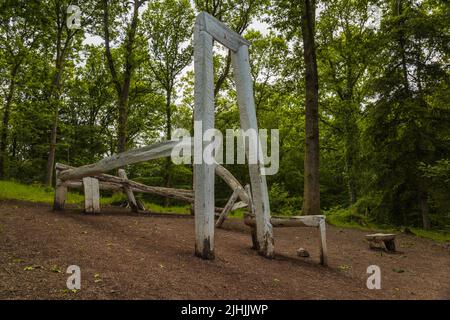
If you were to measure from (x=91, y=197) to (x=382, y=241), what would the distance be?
23.9ft

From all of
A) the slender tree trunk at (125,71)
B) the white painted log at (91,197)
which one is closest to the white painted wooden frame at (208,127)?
the white painted log at (91,197)

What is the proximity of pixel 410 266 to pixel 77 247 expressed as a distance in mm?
6247

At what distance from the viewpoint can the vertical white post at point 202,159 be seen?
4.43 metres

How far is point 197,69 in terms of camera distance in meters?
4.59

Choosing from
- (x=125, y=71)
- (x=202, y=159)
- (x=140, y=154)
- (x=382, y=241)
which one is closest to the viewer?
(x=202, y=159)

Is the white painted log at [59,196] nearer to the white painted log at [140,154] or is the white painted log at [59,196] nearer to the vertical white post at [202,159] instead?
the white painted log at [140,154]

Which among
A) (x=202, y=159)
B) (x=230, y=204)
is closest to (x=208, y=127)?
(x=202, y=159)

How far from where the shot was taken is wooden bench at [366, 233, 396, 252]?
7.52m

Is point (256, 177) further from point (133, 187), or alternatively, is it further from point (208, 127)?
point (133, 187)

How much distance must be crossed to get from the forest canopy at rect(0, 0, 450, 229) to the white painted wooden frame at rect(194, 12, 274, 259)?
5708 mm

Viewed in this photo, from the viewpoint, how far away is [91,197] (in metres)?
7.63

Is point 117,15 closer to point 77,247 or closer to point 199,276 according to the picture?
point 77,247

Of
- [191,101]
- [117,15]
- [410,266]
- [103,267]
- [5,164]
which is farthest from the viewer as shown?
[191,101]
